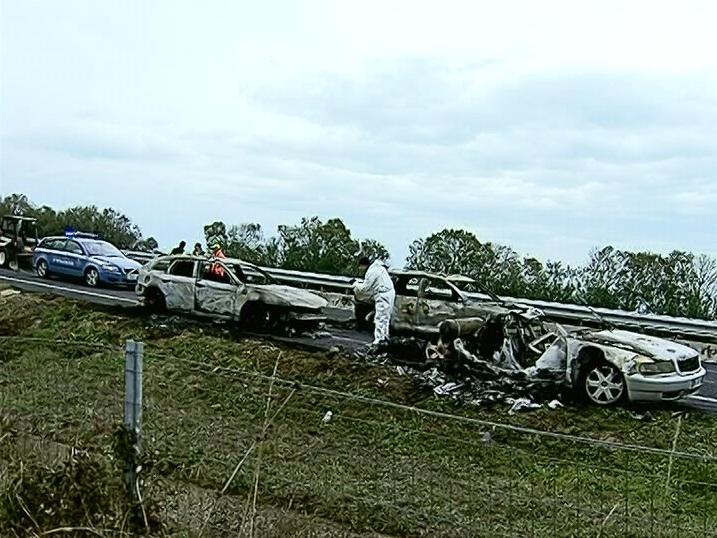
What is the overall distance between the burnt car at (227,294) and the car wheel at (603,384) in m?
6.51

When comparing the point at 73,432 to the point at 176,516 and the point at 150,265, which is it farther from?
the point at 150,265

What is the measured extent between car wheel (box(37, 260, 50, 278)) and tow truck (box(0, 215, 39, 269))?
2.71 metres

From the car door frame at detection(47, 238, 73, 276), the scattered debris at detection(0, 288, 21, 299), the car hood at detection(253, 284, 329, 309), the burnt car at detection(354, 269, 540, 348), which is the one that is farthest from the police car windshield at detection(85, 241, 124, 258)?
the burnt car at detection(354, 269, 540, 348)

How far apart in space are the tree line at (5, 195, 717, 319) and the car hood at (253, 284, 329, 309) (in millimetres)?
1419

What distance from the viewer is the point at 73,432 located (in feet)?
24.6

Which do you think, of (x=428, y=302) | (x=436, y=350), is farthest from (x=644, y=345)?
(x=428, y=302)

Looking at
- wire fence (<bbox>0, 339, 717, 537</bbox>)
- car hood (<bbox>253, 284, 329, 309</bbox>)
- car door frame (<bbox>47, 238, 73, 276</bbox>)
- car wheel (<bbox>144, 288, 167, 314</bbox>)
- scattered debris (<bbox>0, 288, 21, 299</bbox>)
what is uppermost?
car door frame (<bbox>47, 238, 73, 276</bbox>)

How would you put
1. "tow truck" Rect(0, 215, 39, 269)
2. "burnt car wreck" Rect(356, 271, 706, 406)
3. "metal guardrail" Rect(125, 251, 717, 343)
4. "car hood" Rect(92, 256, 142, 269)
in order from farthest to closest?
"tow truck" Rect(0, 215, 39, 269), "car hood" Rect(92, 256, 142, 269), "metal guardrail" Rect(125, 251, 717, 343), "burnt car wreck" Rect(356, 271, 706, 406)

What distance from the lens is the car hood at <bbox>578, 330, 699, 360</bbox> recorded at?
42.2 ft

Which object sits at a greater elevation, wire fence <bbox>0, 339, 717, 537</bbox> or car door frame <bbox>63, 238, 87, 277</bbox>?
car door frame <bbox>63, 238, 87, 277</bbox>

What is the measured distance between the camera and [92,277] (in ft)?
90.3

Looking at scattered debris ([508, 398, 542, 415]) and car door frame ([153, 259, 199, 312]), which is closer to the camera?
scattered debris ([508, 398, 542, 415])

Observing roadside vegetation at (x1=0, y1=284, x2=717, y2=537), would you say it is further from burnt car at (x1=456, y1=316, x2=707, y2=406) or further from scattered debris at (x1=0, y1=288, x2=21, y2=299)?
scattered debris at (x1=0, y1=288, x2=21, y2=299)

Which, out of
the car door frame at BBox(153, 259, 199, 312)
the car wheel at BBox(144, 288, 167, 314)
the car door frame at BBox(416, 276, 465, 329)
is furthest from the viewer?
the car wheel at BBox(144, 288, 167, 314)
